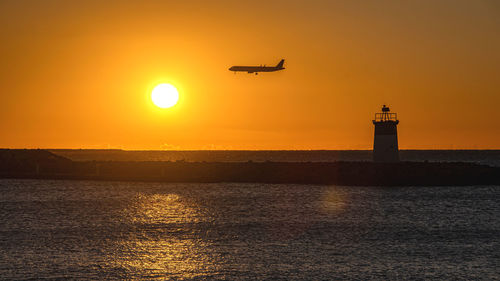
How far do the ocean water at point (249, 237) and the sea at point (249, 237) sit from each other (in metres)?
0.07

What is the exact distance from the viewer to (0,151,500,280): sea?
26.8 metres

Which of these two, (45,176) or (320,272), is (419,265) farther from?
(45,176)

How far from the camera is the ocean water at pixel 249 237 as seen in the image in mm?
26859

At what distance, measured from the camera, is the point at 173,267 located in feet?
89.9

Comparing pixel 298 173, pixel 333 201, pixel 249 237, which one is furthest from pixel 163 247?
pixel 298 173

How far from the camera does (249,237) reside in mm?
Result: 37531

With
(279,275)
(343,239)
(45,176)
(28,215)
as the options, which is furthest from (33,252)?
(45,176)

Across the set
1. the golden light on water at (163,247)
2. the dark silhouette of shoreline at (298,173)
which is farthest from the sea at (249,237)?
the dark silhouette of shoreline at (298,173)

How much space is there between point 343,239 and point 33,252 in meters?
16.9

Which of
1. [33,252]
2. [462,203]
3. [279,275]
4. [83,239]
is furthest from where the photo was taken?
[462,203]

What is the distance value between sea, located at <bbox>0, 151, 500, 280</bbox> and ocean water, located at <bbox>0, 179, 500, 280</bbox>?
7 cm

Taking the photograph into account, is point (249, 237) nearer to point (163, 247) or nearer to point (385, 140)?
point (163, 247)

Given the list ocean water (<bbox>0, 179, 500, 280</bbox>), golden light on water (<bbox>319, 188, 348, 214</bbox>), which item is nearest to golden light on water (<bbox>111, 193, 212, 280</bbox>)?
ocean water (<bbox>0, 179, 500, 280</bbox>)

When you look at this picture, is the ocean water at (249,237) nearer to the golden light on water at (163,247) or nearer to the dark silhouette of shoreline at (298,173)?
the golden light on water at (163,247)
